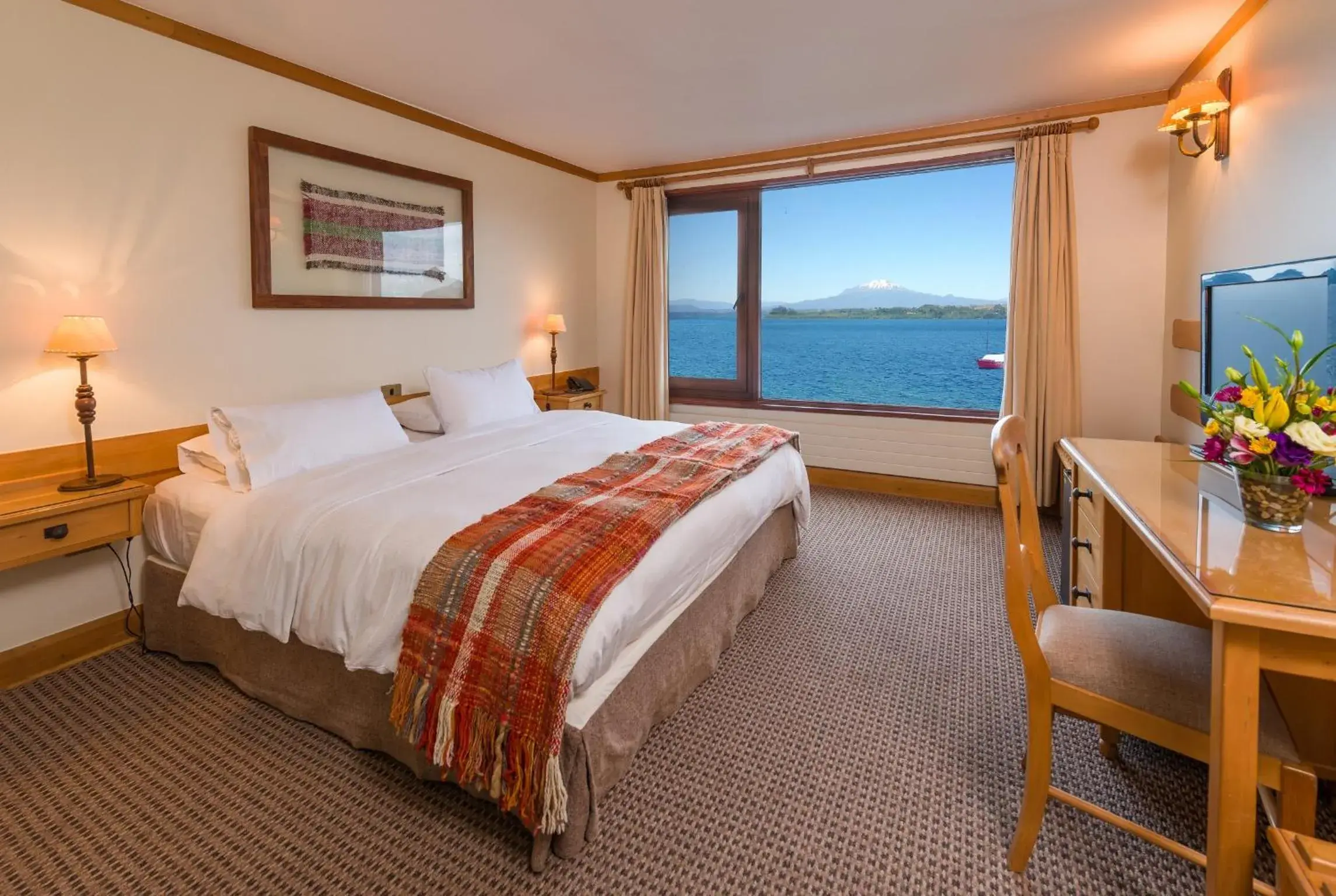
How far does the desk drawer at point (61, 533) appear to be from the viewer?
204cm

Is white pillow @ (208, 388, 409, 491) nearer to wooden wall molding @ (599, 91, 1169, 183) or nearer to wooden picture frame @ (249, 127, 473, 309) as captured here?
wooden picture frame @ (249, 127, 473, 309)

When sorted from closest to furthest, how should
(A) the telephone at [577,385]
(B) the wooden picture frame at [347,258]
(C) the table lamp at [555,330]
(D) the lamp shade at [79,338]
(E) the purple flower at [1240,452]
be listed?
(E) the purple flower at [1240,452], (D) the lamp shade at [79,338], (B) the wooden picture frame at [347,258], (C) the table lamp at [555,330], (A) the telephone at [577,385]

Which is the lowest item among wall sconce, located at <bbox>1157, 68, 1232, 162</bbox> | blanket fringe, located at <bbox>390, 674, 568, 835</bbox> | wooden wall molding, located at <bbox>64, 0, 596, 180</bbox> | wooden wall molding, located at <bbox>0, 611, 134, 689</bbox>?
wooden wall molding, located at <bbox>0, 611, 134, 689</bbox>

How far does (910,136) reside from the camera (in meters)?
4.27

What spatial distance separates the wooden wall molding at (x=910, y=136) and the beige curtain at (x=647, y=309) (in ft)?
0.75

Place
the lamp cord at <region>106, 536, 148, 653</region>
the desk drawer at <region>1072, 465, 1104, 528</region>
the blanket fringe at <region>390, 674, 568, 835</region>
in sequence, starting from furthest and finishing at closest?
the lamp cord at <region>106, 536, 148, 653</region>, the desk drawer at <region>1072, 465, 1104, 528</region>, the blanket fringe at <region>390, 674, 568, 835</region>

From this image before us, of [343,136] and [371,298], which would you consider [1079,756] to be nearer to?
[371,298]

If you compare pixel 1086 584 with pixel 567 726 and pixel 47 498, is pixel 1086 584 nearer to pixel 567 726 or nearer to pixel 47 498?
pixel 567 726

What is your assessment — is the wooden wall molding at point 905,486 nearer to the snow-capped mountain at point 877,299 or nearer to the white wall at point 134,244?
the white wall at point 134,244

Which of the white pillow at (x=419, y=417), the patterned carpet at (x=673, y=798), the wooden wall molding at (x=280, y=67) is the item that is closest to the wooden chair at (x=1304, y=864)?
the patterned carpet at (x=673, y=798)

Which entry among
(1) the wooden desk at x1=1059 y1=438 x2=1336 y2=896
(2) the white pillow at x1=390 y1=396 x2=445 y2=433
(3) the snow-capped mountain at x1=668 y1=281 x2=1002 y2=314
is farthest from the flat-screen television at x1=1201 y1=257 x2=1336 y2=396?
(3) the snow-capped mountain at x1=668 y1=281 x2=1002 y2=314

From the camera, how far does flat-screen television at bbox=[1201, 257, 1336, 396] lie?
5.61 ft

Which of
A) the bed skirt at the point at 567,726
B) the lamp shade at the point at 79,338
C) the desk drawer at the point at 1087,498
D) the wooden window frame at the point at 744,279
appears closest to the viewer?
the bed skirt at the point at 567,726

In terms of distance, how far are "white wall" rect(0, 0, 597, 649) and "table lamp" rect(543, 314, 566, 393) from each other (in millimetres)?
1271
